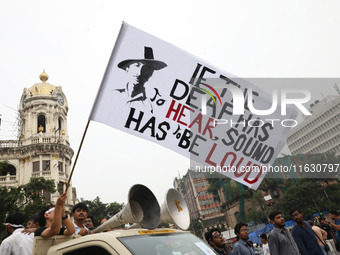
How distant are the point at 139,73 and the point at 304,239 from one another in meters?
4.44

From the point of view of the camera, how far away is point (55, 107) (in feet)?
143

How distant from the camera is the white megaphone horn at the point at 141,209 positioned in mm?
3857

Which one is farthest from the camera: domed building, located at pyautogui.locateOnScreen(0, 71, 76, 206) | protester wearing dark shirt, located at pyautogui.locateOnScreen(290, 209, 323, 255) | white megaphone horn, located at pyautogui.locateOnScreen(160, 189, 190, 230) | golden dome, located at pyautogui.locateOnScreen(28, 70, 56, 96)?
golden dome, located at pyautogui.locateOnScreen(28, 70, 56, 96)

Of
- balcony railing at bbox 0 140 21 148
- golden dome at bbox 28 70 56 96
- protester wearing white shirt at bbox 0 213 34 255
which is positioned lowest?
protester wearing white shirt at bbox 0 213 34 255

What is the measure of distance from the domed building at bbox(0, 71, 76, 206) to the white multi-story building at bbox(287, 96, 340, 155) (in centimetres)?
7277

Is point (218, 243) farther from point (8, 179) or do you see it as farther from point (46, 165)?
point (8, 179)

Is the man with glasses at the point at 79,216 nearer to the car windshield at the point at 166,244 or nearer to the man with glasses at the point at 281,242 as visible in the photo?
the car windshield at the point at 166,244

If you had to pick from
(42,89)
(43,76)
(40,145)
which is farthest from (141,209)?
(43,76)

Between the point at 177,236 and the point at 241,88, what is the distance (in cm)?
412

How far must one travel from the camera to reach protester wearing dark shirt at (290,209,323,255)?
17.6ft

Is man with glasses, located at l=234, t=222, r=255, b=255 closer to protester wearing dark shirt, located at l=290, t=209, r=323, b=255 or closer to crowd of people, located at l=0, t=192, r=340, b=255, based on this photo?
crowd of people, located at l=0, t=192, r=340, b=255

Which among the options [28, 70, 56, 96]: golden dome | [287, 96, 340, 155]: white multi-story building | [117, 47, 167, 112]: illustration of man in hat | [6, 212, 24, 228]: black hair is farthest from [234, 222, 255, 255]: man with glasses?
[287, 96, 340, 155]: white multi-story building

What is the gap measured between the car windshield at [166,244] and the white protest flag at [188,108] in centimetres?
251

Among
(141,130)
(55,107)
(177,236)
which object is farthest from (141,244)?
(55,107)
